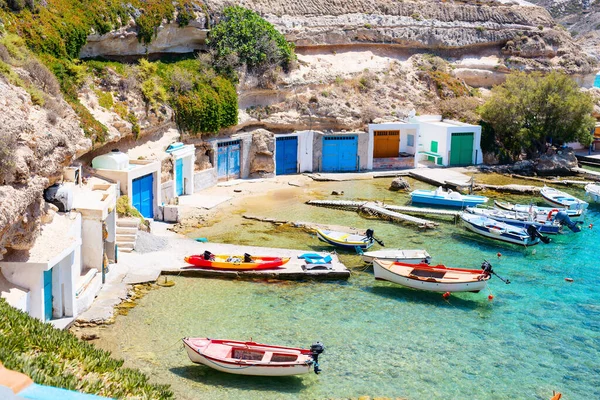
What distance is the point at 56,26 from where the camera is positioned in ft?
107

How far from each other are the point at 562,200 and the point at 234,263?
22578 mm

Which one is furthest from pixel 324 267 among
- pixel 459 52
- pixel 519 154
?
pixel 459 52

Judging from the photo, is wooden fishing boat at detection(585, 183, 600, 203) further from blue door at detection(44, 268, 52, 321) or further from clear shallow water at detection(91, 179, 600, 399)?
blue door at detection(44, 268, 52, 321)

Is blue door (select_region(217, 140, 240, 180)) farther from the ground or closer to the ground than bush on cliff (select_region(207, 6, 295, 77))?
closer to the ground

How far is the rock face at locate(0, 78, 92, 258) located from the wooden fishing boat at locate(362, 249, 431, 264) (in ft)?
41.1

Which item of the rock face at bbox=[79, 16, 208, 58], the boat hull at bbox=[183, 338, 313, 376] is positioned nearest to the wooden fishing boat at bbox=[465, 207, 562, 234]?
the boat hull at bbox=[183, 338, 313, 376]

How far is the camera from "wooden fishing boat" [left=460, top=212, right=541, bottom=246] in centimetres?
3212

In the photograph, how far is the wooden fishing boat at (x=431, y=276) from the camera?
24.6 m

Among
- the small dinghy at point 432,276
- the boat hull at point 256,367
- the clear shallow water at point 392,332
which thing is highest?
the small dinghy at point 432,276

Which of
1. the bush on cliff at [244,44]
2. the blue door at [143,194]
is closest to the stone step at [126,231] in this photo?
the blue door at [143,194]

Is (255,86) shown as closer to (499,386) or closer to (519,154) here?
(519,154)

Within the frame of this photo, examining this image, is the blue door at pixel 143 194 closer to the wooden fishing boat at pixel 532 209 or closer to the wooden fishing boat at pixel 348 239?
the wooden fishing boat at pixel 348 239

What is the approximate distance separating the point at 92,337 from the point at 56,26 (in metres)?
18.8

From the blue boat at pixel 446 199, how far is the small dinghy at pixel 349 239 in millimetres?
9735
